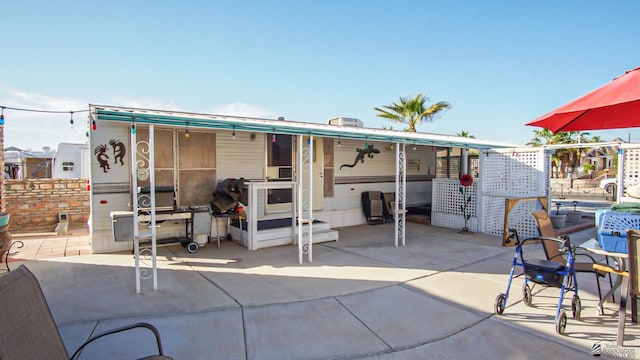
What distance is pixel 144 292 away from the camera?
4609 mm

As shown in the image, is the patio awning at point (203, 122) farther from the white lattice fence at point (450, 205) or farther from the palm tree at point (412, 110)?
the palm tree at point (412, 110)

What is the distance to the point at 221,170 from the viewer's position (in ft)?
25.4

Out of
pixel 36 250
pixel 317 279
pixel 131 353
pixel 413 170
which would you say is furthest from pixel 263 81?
pixel 131 353

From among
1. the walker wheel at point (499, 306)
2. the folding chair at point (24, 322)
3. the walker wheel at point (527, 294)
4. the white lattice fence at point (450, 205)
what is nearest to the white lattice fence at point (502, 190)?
the white lattice fence at point (450, 205)

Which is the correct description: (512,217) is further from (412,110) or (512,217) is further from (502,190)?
(412,110)

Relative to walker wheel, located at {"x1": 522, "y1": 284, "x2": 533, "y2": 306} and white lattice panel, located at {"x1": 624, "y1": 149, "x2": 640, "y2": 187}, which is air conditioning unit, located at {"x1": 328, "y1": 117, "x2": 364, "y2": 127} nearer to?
white lattice panel, located at {"x1": 624, "y1": 149, "x2": 640, "y2": 187}

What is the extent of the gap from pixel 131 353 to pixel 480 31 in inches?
446

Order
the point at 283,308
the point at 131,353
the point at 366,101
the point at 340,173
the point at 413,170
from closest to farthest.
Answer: the point at 131,353 → the point at 283,308 → the point at 340,173 → the point at 413,170 → the point at 366,101

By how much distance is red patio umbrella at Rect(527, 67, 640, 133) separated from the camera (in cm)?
320

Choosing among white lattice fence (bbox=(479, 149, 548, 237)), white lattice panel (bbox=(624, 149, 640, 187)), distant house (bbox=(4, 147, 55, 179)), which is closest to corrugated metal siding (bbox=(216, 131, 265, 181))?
white lattice fence (bbox=(479, 149, 548, 237))

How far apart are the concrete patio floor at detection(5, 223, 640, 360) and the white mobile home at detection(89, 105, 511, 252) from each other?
2.61 feet

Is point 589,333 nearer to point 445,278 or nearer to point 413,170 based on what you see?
point 445,278

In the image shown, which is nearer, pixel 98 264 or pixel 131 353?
pixel 131 353

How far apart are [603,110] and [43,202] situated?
12.0 m
